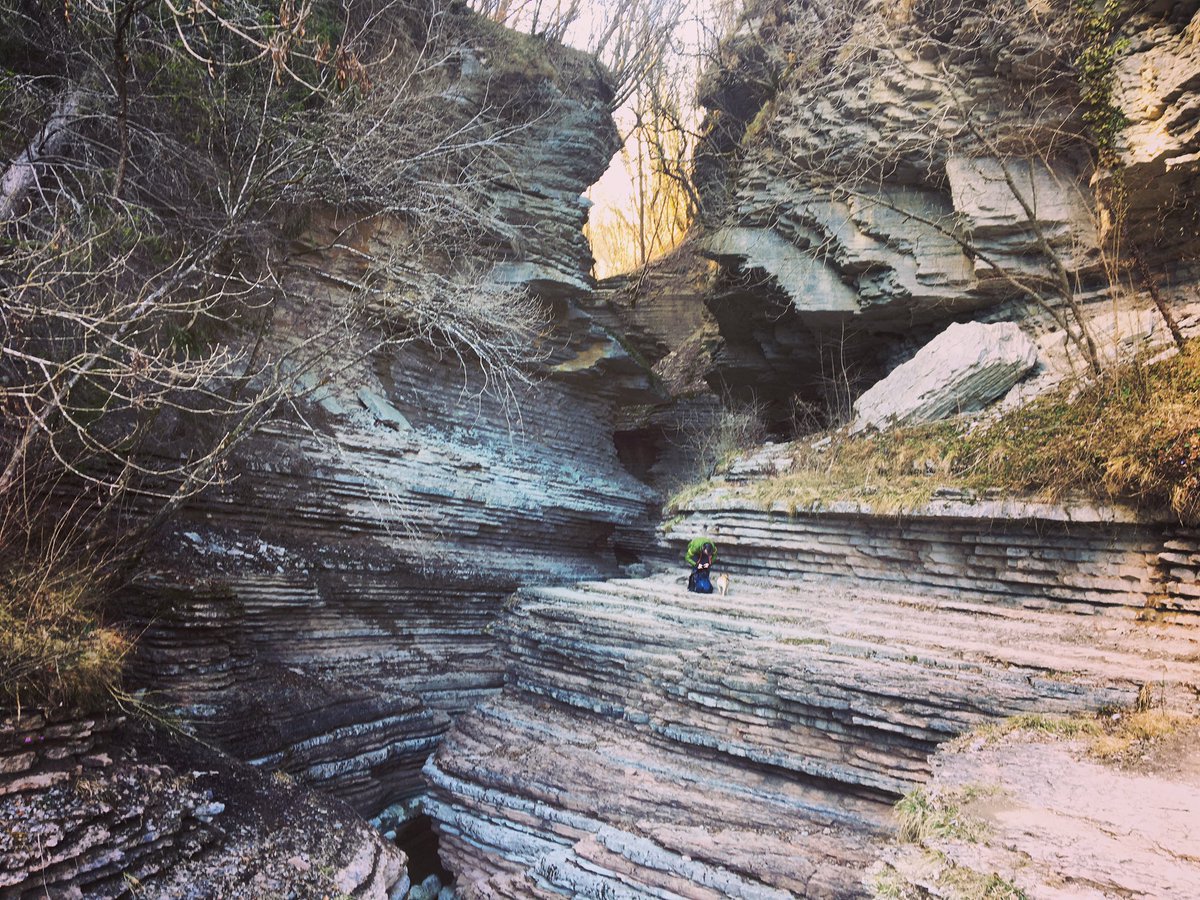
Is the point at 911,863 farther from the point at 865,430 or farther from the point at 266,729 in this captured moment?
the point at 865,430

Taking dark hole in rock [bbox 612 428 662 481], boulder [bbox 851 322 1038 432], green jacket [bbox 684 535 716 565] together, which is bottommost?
green jacket [bbox 684 535 716 565]

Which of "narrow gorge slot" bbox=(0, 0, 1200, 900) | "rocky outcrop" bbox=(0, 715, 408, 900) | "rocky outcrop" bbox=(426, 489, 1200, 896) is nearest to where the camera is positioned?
"rocky outcrop" bbox=(0, 715, 408, 900)

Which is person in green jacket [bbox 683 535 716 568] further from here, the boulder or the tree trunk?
the tree trunk

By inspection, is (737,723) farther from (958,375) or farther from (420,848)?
(958,375)

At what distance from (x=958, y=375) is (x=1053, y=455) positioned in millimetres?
2680

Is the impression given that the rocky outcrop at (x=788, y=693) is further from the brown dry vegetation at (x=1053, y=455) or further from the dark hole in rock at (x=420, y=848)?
the dark hole in rock at (x=420, y=848)

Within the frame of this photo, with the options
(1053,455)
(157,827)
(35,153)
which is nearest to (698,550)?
(1053,455)

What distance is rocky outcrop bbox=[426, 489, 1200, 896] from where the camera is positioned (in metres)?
4.57

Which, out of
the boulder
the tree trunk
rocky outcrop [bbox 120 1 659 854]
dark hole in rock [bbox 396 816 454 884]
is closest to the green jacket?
rocky outcrop [bbox 120 1 659 854]

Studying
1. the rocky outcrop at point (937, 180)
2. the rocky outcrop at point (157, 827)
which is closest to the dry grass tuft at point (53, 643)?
the rocky outcrop at point (157, 827)

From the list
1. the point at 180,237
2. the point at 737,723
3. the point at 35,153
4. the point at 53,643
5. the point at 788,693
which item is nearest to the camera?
the point at 53,643

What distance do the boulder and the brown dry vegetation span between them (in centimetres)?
46

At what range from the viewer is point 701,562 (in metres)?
7.98

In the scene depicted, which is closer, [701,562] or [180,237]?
[701,562]
